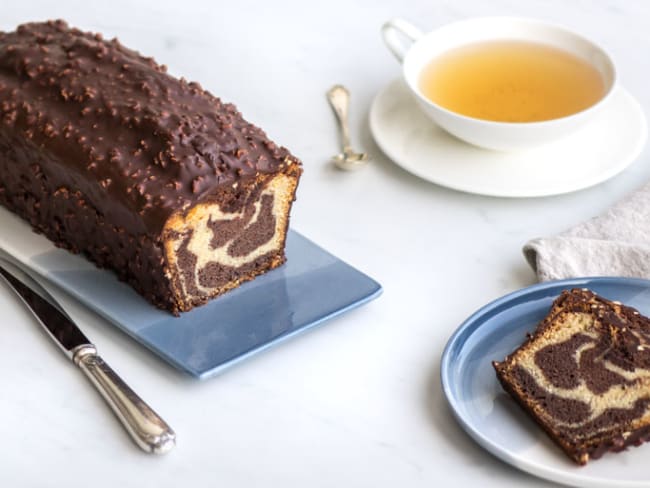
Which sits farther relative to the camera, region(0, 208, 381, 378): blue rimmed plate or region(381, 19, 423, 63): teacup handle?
region(381, 19, 423, 63): teacup handle

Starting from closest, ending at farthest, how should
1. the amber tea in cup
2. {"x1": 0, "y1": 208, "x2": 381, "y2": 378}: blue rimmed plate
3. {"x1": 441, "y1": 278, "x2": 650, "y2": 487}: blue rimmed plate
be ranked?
1. {"x1": 441, "y1": 278, "x2": 650, "y2": 487}: blue rimmed plate
2. {"x1": 0, "y1": 208, "x2": 381, "y2": 378}: blue rimmed plate
3. the amber tea in cup

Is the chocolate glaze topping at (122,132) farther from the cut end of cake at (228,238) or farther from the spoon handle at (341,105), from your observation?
the spoon handle at (341,105)

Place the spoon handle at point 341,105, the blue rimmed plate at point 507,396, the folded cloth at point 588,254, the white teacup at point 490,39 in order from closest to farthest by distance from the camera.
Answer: the blue rimmed plate at point 507,396 < the folded cloth at point 588,254 < the white teacup at point 490,39 < the spoon handle at point 341,105

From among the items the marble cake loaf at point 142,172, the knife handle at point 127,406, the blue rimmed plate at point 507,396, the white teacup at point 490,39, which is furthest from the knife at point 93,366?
the white teacup at point 490,39

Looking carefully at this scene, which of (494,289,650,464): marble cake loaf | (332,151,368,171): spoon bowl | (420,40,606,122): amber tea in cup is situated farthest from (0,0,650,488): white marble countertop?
(420,40,606,122): amber tea in cup

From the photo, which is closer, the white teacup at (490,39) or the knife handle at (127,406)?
the knife handle at (127,406)

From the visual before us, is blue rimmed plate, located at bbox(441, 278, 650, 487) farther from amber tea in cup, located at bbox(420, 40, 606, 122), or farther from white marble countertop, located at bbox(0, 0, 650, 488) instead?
amber tea in cup, located at bbox(420, 40, 606, 122)

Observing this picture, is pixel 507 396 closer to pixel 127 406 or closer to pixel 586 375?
pixel 586 375
